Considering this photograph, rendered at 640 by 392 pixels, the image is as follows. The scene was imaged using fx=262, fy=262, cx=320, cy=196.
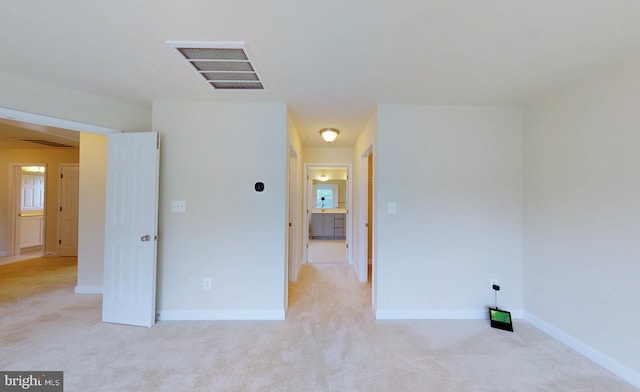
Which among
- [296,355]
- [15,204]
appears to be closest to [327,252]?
[296,355]

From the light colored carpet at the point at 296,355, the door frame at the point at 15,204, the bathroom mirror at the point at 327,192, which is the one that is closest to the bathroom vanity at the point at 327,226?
the bathroom mirror at the point at 327,192

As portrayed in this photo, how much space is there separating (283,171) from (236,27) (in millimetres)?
1446

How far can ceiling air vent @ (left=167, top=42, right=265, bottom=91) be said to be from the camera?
1.81 m

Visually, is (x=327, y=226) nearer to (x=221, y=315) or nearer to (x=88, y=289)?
(x=221, y=315)

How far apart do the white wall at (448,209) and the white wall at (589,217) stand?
218mm

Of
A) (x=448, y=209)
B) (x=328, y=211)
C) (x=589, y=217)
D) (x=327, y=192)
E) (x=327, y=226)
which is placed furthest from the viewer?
(x=327, y=192)

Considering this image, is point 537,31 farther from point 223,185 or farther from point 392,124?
point 223,185

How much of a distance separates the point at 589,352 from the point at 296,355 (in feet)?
7.84

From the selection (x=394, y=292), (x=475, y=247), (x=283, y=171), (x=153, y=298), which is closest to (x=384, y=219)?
(x=394, y=292)

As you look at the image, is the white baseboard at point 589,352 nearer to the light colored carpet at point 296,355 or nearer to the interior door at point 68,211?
the light colored carpet at point 296,355

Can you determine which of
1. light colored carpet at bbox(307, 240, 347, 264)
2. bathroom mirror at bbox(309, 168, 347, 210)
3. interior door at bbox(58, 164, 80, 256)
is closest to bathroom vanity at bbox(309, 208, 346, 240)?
light colored carpet at bbox(307, 240, 347, 264)

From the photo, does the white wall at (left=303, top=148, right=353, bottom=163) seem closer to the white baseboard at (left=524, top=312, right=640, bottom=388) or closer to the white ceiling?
the white ceiling

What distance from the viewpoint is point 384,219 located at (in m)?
2.88

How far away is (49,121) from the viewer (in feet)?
8.24
